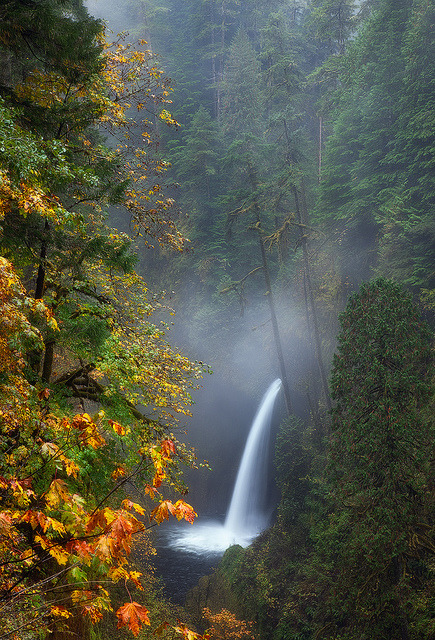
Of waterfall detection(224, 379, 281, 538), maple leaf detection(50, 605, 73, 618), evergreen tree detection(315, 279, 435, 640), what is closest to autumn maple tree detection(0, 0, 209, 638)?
maple leaf detection(50, 605, 73, 618)

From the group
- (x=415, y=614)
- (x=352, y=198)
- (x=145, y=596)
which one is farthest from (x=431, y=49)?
(x=145, y=596)

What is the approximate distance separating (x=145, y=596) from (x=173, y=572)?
18.4 feet

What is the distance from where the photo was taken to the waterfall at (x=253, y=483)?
20.3m

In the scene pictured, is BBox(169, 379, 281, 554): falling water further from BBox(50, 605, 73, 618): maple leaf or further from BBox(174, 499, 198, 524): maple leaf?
BBox(174, 499, 198, 524): maple leaf

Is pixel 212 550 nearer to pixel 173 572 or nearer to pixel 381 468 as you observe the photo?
pixel 173 572

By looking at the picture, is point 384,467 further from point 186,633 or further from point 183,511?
point 183,511

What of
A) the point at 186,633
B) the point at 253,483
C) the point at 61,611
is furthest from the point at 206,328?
the point at 186,633

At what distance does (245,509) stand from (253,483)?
1306 millimetres

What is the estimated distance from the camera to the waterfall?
66.5 feet

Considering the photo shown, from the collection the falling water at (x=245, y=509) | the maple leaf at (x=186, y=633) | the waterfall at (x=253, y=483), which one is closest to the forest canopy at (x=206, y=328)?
the maple leaf at (x=186, y=633)

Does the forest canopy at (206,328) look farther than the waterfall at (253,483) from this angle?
No

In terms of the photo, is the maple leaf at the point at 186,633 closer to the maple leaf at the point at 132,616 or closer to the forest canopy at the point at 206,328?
the forest canopy at the point at 206,328

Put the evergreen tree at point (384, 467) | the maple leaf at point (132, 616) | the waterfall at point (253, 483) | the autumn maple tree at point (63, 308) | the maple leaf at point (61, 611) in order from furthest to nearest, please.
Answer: the waterfall at point (253, 483) → the evergreen tree at point (384, 467) → the autumn maple tree at point (63, 308) → the maple leaf at point (61, 611) → the maple leaf at point (132, 616)

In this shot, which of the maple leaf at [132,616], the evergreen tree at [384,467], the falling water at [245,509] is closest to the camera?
the maple leaf at [132,616]
